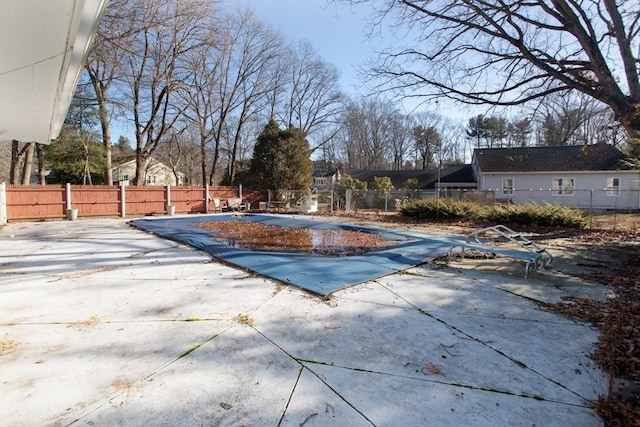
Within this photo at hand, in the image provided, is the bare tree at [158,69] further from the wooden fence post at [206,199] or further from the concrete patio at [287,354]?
the concrete patio at [287,354]

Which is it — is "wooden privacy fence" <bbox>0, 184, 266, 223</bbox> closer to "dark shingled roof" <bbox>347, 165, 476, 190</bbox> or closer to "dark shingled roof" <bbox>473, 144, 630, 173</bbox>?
"dark shingled roof" <bbox>347, 165, 476, 190</bbox>

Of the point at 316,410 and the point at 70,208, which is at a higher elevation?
the point at 70,208

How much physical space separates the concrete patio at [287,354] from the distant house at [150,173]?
3972 cm

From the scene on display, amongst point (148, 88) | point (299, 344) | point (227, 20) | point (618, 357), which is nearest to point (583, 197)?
point (618, 357)

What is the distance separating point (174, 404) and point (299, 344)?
1252 millimetres

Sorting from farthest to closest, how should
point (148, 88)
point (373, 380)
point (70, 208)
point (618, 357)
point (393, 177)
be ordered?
point (393, 177) < point (148, 88) < point (70, 208) < point (618, 357) < point (373, 380)

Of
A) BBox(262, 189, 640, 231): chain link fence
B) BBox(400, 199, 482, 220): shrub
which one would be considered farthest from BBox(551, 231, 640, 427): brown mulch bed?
BBox(262, 189, 640, 231): chain link fence

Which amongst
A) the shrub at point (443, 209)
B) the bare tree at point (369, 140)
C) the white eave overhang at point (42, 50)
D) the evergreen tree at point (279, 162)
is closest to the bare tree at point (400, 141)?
the bare tree at point (369, 140)

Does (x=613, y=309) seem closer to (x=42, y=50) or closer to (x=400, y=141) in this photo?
(x=42, y=50)

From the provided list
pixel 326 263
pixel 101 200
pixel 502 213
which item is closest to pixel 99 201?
pixel 101 200

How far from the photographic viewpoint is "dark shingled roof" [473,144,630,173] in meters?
23.1

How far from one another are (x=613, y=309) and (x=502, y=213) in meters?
11.0

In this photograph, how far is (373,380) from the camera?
2.69 m

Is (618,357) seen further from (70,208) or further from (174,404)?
(70,208)
